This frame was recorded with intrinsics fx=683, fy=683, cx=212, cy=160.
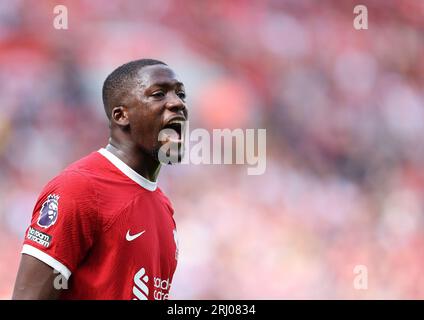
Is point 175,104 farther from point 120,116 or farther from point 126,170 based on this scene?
point 126,170

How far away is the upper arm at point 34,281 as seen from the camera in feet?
8.27

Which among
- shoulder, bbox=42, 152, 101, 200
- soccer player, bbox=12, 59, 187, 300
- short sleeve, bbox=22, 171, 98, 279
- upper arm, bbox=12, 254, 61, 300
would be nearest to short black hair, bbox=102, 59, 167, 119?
soccer player, bbox=12, 59, 187, 300

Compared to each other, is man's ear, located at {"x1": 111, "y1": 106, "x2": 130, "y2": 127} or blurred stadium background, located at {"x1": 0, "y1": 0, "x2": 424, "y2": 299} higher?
blurred stadium background, located at {"x1": 0, "y1": 0, "x2": 424, "y2": 299}

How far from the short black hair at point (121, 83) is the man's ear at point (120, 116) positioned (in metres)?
0.04

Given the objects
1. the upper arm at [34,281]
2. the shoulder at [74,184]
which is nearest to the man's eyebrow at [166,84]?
the shoulder at [74,184]

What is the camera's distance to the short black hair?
313 centimetres

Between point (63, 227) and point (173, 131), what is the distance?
2.36ft

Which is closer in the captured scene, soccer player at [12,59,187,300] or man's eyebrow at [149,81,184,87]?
soccer player at [12,59,187,300]

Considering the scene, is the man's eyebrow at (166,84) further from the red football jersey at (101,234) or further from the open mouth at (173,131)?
the red football jersey at (101,234)

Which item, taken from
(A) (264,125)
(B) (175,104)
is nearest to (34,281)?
(B) (175,104)

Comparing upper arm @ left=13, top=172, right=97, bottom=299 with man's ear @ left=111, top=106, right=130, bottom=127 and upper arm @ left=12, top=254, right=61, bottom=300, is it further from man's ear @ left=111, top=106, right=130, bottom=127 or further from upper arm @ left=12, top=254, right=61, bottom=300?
man's ear @ left=111, top=106, right=130, bottom=127

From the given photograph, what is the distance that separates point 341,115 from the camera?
334 inches

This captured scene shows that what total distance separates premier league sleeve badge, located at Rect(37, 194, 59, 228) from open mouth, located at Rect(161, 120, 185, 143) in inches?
24.6

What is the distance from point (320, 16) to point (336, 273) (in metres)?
3.28
